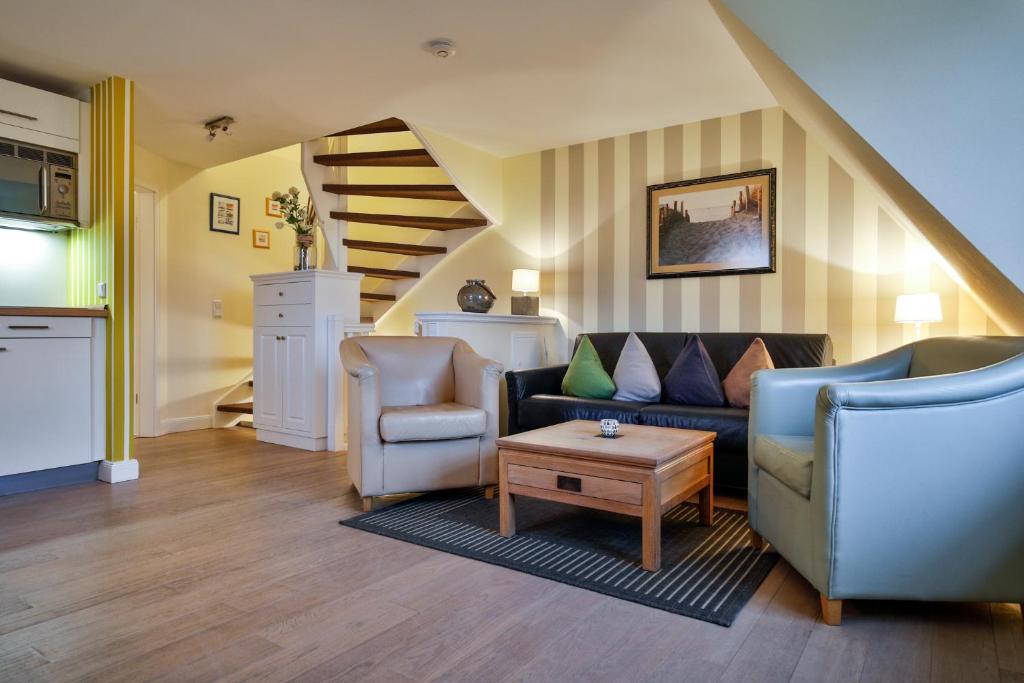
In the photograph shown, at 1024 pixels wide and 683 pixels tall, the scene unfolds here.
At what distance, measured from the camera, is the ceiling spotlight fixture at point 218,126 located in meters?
4.11

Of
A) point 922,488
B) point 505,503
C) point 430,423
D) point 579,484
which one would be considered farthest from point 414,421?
point 922,488

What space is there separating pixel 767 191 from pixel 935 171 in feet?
6.73

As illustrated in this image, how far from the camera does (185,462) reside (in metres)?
3.89

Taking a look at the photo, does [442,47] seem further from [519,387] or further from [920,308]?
[920,308]

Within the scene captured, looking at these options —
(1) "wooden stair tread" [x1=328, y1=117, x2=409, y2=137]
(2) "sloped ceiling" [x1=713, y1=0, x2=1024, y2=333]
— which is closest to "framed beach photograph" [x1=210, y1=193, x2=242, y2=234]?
(1) "wooden stair tread" [x1=328, y1=117, x2=409, y2=137]

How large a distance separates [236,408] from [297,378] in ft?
4.01

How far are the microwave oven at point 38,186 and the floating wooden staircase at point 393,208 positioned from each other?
65.1 inches

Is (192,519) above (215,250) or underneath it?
underneath

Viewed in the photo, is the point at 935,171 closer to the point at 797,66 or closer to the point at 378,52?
the point at 797,66

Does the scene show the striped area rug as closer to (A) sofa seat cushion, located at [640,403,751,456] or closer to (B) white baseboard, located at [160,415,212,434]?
(A) sofa seat cushion, located at [640,403,751,456]

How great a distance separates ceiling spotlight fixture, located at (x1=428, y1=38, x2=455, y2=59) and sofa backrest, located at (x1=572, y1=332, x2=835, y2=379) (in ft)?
6.71

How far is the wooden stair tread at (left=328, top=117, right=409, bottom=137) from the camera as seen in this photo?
4.43 metres

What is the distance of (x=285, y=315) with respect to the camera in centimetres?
441

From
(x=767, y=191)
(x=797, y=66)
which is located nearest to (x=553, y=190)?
(x=767, y=191)
